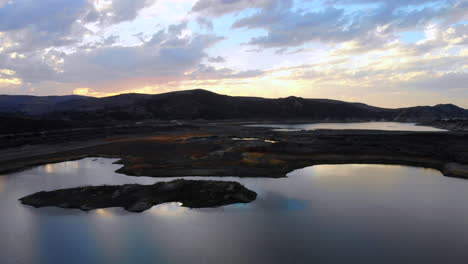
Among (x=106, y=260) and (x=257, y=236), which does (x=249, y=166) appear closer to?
(x=257, y=236)

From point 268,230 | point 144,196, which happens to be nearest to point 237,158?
point 144,196

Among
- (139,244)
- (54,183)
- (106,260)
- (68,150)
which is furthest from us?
(68,150)

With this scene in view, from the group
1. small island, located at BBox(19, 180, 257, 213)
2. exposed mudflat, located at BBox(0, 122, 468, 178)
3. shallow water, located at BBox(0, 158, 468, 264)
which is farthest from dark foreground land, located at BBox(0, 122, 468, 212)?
shallow water, located at BBox(0, 158, 468, 264)

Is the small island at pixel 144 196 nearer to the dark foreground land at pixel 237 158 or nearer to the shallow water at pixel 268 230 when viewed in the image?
the dark foreground land at pixel 237 158

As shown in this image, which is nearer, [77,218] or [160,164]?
[77,218]

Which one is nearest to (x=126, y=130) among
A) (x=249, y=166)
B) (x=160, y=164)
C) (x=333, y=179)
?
(x=160, y=164)

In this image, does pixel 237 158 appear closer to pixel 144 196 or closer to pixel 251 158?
pixel 251 158

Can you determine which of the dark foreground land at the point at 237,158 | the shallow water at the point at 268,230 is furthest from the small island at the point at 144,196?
the shallow water at the point at 268,230
